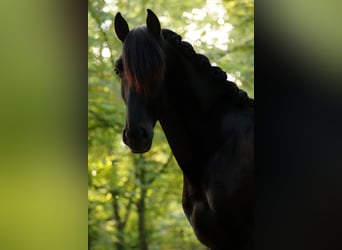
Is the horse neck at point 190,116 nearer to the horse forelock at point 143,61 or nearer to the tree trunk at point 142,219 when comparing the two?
the horse forelock at point 143,61

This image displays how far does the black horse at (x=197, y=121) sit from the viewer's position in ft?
10.1

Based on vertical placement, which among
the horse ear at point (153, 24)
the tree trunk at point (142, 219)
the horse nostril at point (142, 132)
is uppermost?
the horse ear at point (153, 24)

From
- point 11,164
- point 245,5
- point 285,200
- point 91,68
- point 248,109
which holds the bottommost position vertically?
point 285,200

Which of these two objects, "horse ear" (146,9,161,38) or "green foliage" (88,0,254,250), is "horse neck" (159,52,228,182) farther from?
"horse ear" (146,9,161,38)

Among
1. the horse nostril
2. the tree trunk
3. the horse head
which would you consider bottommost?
the tree trunk

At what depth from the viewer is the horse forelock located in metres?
3.03

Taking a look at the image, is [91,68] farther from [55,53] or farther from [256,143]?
[256,143]

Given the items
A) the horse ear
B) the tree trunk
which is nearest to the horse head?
the horse ear

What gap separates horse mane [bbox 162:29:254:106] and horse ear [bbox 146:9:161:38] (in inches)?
2.0

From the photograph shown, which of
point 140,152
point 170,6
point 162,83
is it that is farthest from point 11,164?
point 170,6

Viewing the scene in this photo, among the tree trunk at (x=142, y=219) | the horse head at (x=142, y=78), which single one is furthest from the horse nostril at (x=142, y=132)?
the tree trunk at (x=142, y=219)

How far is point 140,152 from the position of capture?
320 centimetres

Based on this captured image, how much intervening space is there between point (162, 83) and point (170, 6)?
45 cm

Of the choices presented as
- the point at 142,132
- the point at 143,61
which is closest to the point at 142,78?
the point at 143,61
